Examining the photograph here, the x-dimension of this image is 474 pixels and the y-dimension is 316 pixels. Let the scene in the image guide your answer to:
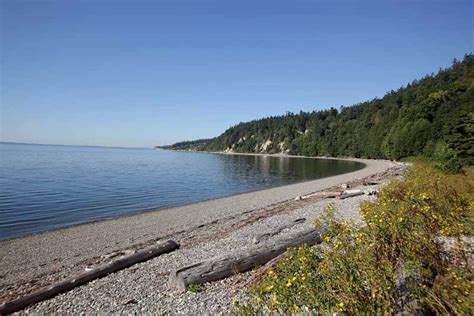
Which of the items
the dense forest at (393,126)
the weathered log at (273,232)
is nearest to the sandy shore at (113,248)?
Answer: the weathered log at (273,232)

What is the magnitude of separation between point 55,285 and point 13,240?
9.71 meters

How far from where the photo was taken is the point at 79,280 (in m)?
8.10

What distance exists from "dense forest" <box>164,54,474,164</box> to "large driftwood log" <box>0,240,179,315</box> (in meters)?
22.1

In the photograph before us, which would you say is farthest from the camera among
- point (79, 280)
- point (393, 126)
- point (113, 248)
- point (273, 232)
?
point (393, 126)

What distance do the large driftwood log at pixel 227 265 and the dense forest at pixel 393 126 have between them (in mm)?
19615

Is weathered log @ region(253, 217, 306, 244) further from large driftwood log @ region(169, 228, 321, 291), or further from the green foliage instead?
the green foliage

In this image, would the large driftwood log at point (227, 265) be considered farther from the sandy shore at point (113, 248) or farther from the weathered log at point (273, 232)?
the weathered log at point (273, 232)

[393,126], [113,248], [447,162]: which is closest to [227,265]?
[113,248]

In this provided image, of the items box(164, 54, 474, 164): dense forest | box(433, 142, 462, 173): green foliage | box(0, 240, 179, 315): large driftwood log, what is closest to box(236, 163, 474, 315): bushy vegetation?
box(0, 240, 179, 315): large driftwood log

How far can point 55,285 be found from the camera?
7758 mm

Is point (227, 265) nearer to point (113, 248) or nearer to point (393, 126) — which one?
point (113, 248)

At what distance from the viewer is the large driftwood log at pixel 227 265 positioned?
22.1 feet

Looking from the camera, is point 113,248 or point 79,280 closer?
point 79,280

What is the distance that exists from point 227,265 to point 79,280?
15.5ft
